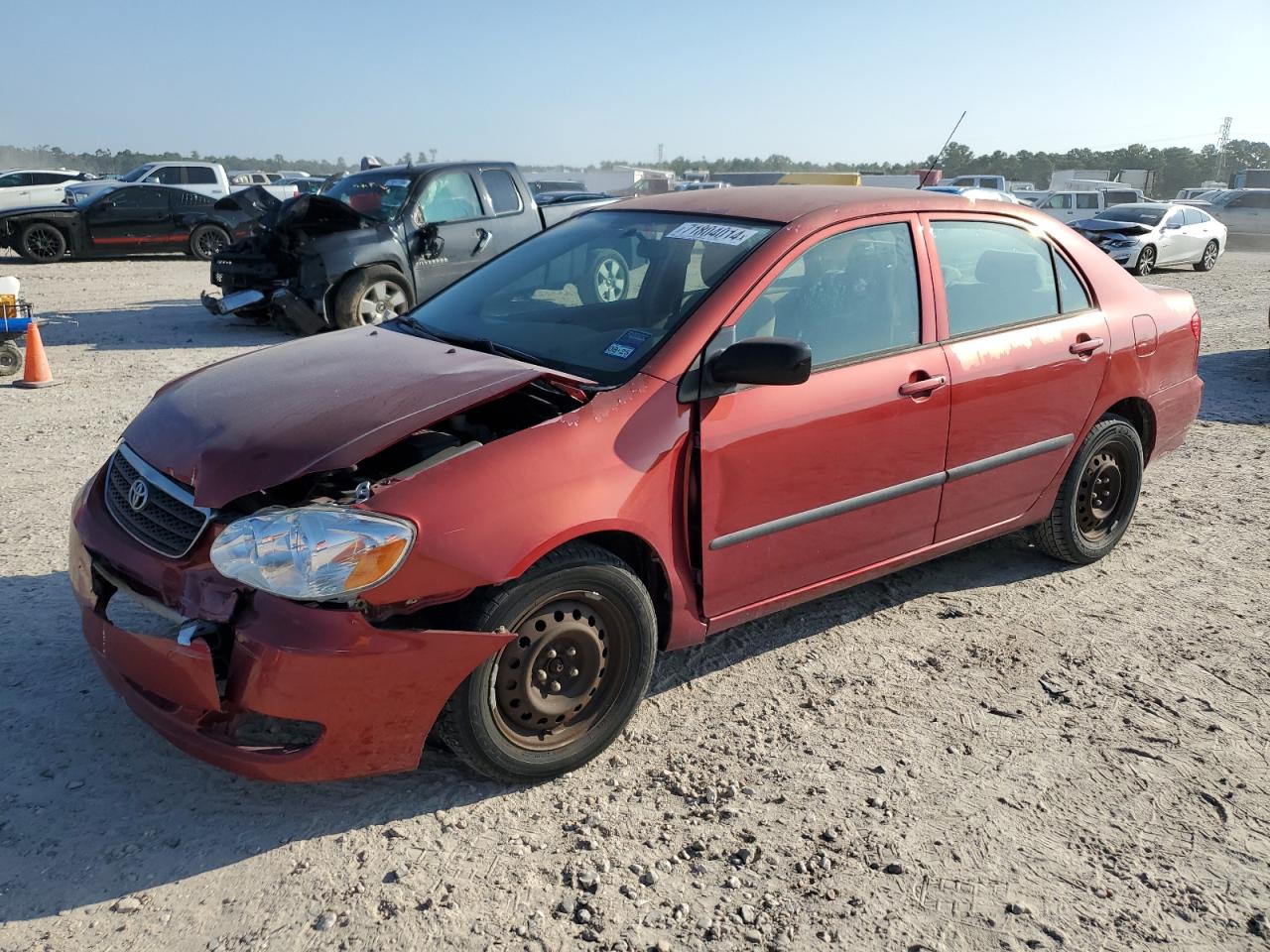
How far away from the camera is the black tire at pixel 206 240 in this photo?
18.9 metres

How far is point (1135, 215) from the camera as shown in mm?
19609

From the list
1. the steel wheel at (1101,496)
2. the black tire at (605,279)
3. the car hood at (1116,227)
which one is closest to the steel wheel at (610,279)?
the black tire at (605,279)

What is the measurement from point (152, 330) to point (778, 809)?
1038 cm

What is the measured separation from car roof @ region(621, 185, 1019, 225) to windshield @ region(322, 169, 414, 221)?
22.7ft

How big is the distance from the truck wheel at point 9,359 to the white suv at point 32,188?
52.8 feet

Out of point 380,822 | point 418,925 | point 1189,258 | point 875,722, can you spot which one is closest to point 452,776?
point 380,822

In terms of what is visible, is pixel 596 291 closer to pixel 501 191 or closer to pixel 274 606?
pixel 274 606

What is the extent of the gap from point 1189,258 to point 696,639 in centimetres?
2075

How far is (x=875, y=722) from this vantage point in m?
3.48

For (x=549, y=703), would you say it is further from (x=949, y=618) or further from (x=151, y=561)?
(x=949, y=618)

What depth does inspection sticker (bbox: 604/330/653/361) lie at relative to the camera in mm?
3367

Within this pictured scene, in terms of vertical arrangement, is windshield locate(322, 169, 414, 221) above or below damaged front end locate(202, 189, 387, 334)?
above

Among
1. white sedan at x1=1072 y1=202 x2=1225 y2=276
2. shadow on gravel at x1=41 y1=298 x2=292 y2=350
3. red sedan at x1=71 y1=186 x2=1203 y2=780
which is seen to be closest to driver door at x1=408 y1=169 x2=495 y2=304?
shadow on gravel at x1=41 y1=298 x2=292 y2=350

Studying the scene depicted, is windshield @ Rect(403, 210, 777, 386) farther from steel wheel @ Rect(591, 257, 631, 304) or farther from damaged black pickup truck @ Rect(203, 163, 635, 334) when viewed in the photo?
damaged black pickup truck @ Rect(203, 163, 635, 334)
